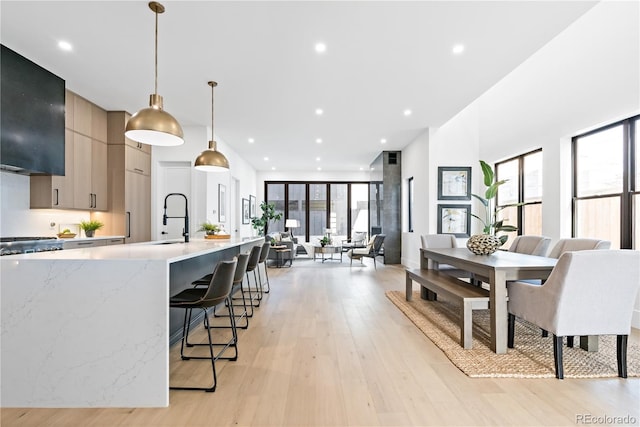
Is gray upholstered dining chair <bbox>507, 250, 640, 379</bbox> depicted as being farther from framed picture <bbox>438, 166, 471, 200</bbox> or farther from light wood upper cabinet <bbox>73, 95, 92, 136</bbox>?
light wood upper cabinet <bbox>73, 95, 92, 136</bbox>

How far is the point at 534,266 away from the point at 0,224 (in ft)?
18.4

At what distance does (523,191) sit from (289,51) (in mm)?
4825

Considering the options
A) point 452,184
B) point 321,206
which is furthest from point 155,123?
point 321,206

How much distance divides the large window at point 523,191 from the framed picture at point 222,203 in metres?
5.46

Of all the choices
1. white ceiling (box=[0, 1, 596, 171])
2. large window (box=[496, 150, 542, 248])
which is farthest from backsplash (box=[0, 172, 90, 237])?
large window (box=[496, 150, 542, 248])

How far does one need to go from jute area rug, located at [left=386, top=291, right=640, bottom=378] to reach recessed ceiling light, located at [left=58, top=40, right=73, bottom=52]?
4.59 m

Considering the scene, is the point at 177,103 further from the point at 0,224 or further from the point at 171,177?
the point at 0,224

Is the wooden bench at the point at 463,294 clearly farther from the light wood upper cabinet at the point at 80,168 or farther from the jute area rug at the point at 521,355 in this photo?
the light wood upper cabinet at the point at 80,168

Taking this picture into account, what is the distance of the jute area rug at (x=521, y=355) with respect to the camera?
2307 millimetres

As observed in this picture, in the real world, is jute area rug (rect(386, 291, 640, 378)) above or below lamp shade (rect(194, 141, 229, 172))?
below

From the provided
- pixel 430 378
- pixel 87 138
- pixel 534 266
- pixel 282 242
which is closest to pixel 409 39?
pixel 534 266

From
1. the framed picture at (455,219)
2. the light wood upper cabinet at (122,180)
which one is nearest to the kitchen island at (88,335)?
the light wood upper cabinet at (122,180)

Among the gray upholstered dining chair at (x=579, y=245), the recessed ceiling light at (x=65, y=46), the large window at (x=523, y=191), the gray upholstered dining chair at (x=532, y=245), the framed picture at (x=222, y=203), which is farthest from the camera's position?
the framed picture at (x=222, y=203)

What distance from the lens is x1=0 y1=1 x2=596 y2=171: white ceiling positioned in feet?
9.34
